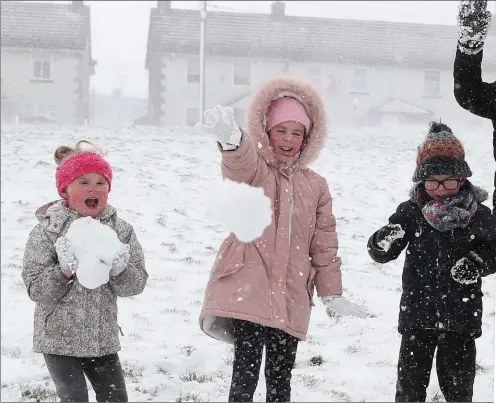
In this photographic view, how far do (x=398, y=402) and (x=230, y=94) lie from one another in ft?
96.7

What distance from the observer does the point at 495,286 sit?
6.27 m

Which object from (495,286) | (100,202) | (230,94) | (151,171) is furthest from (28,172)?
(230,94)

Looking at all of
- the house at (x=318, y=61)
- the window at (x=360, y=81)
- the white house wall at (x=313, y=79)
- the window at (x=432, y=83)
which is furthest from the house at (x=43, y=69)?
the window at (x=432, y=83)

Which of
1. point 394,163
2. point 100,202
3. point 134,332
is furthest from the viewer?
point 394,163

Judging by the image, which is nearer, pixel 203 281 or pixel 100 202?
pixel 100 202

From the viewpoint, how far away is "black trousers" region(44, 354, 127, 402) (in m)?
2.81

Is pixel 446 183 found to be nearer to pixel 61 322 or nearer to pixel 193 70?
pixel 61 322

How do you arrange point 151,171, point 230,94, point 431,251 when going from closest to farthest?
point 431,251 → point 151,171 → point 230,94

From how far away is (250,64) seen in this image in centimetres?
3272

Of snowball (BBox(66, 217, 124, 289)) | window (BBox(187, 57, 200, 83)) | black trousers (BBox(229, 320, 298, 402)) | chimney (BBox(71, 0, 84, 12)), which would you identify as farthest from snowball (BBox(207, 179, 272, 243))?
chimney (BBox(71, 0, 84, 12))

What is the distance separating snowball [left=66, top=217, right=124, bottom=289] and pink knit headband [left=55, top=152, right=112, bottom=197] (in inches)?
9.3

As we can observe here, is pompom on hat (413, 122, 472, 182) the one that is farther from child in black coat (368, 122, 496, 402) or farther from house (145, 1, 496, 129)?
house (145, 1, 496, 129)

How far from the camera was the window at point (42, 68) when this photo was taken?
3425cm

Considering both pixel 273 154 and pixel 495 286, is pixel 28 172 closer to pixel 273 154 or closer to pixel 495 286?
pixel 495 286
